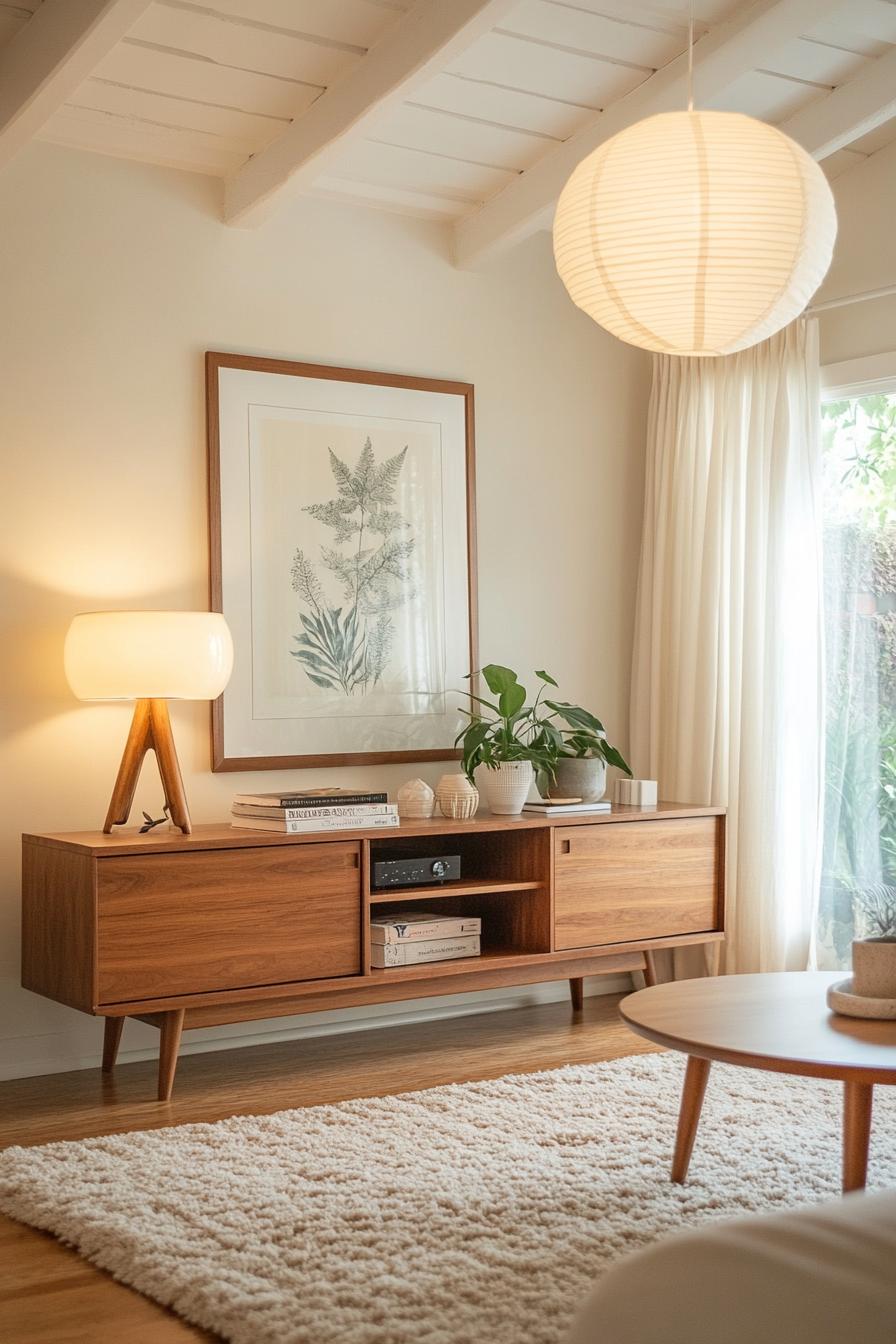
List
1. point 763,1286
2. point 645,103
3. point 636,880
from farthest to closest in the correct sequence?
point 636,880 → point 645,103 → point 763,1286


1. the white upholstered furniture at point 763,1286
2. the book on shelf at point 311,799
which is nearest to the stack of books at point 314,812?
the book on shelf at point 311,799

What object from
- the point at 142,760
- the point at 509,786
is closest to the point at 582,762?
the point at 509,786

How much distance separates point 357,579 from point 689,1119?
78.2 inches

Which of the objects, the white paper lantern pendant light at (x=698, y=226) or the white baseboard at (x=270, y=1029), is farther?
the white baseboard at (x=270, y=1029)

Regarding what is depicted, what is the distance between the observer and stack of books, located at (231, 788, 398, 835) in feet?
11.4

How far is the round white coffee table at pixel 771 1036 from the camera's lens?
2197 millimetres

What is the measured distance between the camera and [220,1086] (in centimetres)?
342

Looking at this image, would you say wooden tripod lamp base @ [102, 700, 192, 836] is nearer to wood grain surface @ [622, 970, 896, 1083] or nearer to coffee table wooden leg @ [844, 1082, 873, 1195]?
wood grain surface @ [622, 970, 896, 1083]

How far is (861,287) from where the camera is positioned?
4.19m

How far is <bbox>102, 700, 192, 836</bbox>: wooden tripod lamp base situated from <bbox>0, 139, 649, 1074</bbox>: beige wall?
0.25m

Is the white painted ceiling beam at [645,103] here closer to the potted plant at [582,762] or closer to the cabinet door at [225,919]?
the potted plant at [582,762]

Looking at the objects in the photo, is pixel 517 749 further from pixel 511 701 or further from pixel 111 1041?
pixel 111 1041

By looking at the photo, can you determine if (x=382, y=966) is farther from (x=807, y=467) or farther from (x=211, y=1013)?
(x=807, y=467)

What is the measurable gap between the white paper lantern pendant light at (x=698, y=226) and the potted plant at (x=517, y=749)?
1.73m
